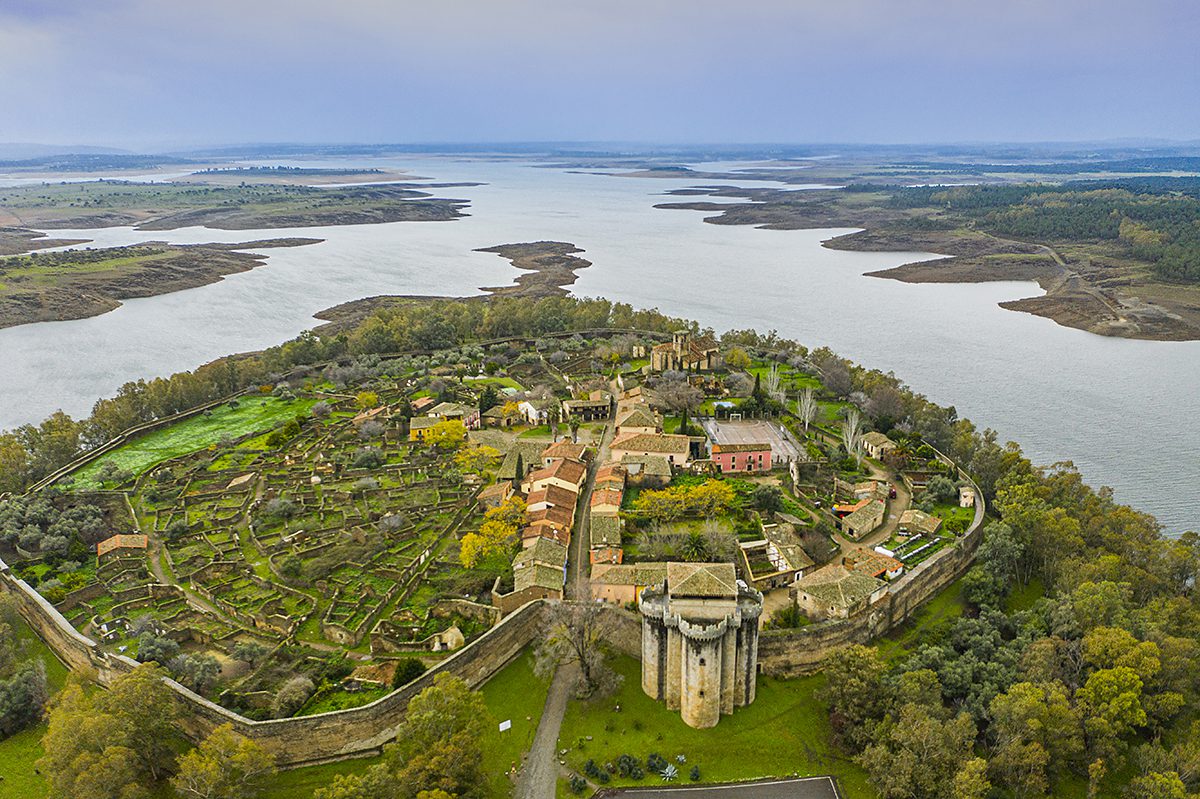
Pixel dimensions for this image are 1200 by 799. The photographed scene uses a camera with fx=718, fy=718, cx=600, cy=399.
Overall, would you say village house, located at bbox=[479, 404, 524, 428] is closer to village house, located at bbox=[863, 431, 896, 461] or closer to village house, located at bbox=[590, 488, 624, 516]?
village house, located at bbox=[590, 488, 624, 516]

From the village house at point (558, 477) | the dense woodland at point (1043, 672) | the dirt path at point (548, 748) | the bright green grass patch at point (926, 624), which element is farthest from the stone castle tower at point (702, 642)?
the village house at point (558, 477)

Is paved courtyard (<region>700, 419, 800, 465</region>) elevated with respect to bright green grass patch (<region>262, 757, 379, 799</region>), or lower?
elevated

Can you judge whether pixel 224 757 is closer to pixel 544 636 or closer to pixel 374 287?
pixel 544 636

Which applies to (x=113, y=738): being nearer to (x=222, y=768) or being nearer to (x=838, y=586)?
(x=222, y=768)

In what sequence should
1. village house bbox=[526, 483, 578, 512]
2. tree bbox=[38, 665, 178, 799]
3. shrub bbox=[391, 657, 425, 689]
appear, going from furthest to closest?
village house bbox=[526, 483, 578, 512] → shrub bbox=[391, 657, 425, 689] → tree bbox=[38, 665, 178, 799]

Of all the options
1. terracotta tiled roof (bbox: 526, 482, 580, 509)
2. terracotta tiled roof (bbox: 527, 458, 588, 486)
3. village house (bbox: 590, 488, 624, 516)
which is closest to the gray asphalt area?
village house (bbox: 590, 488, 624, 516)
